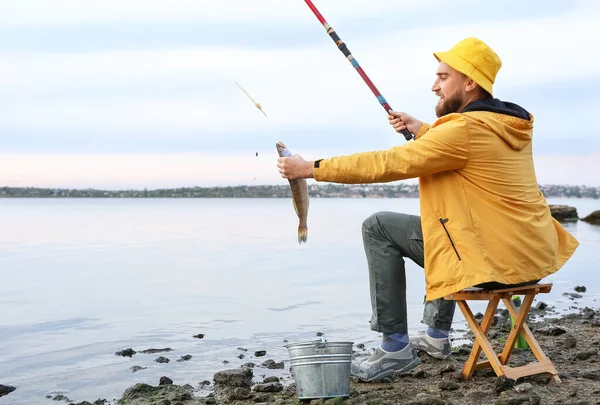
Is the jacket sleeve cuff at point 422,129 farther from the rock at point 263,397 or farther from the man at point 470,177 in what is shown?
the rock at point 263,397

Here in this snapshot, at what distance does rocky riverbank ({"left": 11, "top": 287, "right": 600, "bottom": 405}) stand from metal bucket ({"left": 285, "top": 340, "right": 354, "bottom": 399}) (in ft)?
0.26

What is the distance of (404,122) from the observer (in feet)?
21.5

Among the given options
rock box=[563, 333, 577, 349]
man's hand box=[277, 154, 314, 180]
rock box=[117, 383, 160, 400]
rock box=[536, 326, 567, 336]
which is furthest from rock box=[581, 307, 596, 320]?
man's hand box=[277, 154, 314, 180]

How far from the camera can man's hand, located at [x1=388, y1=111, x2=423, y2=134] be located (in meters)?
6.52

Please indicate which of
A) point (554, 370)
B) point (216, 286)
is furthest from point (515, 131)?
point (216, 286)

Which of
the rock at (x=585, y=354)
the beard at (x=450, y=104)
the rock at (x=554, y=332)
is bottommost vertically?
the rock at (x=554, y=332)

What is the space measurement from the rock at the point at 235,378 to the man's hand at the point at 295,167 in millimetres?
2225

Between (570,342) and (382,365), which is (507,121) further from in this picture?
(570,342)

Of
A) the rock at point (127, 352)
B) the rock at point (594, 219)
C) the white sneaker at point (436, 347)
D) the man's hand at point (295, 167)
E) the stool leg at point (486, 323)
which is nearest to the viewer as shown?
the man's hand at point (295, 167)

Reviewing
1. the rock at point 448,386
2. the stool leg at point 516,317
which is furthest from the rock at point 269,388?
the stool leg at point 516,317

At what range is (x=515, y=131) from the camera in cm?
541

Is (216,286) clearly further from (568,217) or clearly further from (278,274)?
(568,217)

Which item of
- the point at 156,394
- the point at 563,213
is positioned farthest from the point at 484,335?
the point at 563,213

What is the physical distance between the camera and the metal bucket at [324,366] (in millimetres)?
5465
